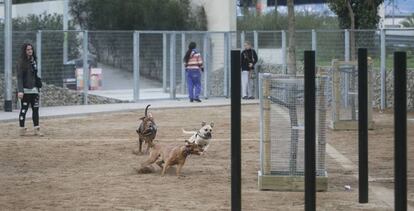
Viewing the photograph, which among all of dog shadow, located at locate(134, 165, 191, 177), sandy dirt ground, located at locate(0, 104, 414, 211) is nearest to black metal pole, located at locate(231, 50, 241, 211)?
sandy dirt ground, located at locate(0, 104, 414, 211)

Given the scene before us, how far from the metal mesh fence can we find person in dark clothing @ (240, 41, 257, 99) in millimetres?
16026

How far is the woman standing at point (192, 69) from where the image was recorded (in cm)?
2570

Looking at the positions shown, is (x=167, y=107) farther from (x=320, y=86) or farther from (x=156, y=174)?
(x=320, y=86)

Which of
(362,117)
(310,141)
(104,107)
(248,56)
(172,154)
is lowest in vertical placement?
(172,154)

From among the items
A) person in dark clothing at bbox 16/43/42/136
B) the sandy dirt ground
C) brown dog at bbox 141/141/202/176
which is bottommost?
the sandy dirt ground

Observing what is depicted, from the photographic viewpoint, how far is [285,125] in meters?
9.88

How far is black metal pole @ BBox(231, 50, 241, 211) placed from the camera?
22.6ft

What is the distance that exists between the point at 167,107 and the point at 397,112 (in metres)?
16.9

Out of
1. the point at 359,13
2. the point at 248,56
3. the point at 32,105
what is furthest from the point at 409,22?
the point at 32,105

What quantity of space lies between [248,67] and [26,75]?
11.8 m

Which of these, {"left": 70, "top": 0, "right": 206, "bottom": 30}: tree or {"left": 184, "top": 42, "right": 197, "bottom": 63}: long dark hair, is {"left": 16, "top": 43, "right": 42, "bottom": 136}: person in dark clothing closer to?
{"left": 184, "top": 42, "right": 197, "bottom": 63}: long dark hair

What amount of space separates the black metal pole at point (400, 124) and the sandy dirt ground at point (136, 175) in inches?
79.2

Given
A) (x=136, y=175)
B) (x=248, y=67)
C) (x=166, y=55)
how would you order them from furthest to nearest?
(x=166, y=55) < (x=248, y=67) < (x=136, y=175)

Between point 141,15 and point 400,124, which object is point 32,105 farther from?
point 141,15
